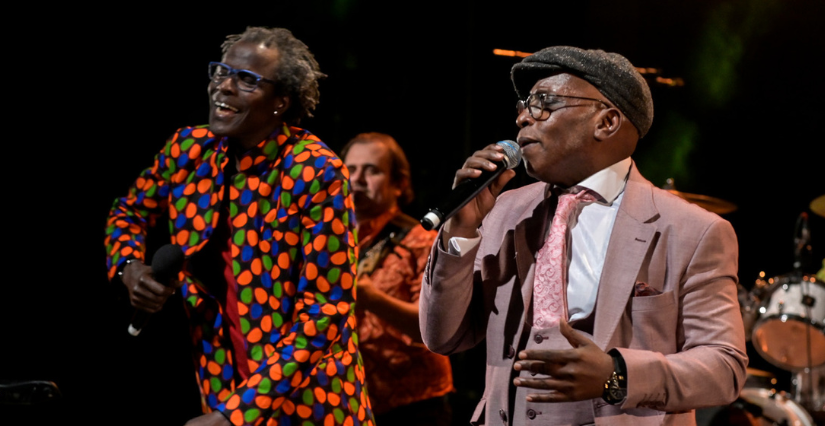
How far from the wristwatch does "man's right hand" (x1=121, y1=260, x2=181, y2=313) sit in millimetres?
1359

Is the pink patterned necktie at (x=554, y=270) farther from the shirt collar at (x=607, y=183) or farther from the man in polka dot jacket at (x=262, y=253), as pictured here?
the man in polka dot jacket at (x=262, y=253)

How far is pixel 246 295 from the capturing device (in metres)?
2.58

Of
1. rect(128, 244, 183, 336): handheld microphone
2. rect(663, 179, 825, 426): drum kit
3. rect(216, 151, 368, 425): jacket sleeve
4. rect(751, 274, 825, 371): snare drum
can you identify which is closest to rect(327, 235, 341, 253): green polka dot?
rect(216, 151, 368, 425): jacket sleeve

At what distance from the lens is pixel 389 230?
4.11 m

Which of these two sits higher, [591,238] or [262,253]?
[591,238]

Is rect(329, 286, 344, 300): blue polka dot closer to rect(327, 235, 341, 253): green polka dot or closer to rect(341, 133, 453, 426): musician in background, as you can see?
rect(327, 235, 341, 253): green polka dot

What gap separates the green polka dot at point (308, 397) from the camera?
2535 millimetres

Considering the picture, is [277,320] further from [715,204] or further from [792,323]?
[792,323]

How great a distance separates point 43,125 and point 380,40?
6.57 ft

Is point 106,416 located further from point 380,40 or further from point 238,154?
point 380,40

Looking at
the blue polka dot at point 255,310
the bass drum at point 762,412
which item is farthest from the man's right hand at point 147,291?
the bass drum at point 762,412

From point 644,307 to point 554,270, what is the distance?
0.22m

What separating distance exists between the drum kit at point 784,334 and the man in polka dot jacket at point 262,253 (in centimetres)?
275

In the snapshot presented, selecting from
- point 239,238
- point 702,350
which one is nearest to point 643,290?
point 702,350
